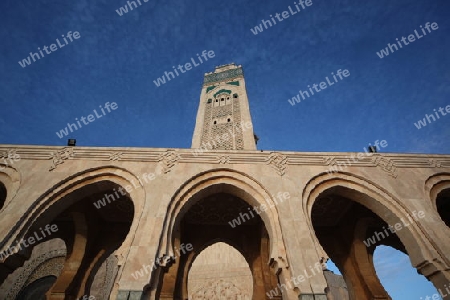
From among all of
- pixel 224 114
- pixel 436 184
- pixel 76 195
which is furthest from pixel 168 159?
pixel 224 114

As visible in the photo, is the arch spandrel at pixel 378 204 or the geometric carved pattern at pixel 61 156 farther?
the geometric carved pattern at pixel 61 156

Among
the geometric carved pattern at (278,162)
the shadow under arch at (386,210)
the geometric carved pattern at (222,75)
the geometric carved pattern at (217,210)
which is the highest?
the geometric carved pattern at (222,75)

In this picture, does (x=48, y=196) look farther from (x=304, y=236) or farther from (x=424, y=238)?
(x=424, y=238)

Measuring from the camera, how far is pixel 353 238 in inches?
295

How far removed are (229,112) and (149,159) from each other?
12.6 m

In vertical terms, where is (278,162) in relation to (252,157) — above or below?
below

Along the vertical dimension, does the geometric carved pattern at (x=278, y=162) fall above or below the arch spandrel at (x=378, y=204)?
above

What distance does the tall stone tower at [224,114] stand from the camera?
51.0 feet

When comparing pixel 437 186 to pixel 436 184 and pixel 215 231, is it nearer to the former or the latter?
pixel 436 184

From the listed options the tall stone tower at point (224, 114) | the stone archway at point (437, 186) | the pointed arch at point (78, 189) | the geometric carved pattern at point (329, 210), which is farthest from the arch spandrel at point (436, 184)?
the tall stone tower at point (224, 114)

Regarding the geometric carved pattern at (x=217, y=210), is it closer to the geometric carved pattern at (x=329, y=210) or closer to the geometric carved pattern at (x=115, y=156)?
the geometric carved pattern at (x=329, y=210)

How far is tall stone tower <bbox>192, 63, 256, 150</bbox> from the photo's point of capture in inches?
612

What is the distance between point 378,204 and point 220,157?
3.68 meters

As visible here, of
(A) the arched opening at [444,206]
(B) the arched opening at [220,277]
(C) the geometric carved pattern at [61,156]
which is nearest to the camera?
(C) the geometric carved pattern at [61,156]
